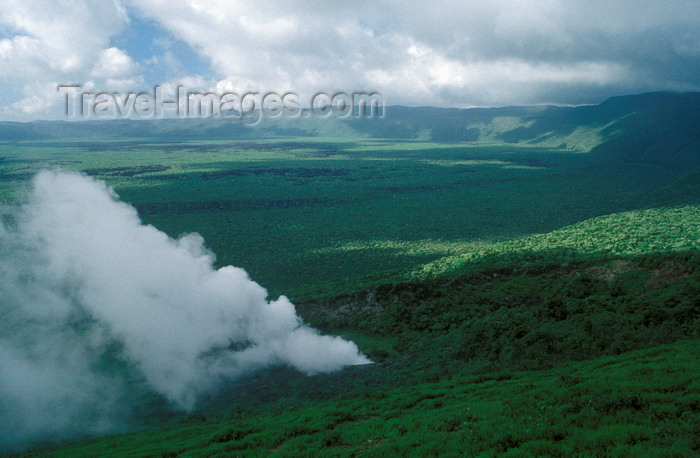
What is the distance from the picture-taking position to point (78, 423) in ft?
83.5

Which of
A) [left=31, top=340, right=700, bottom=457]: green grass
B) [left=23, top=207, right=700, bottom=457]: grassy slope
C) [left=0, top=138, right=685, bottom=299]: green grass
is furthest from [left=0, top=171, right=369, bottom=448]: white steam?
[left=0, top=138, right=685, bottom=299]: green grass

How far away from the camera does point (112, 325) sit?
38000 mm

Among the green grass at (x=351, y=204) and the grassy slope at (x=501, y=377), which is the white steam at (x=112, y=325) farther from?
the green grass at (x=351, y=204)

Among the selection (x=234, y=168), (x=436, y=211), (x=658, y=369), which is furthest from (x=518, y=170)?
(x=658, y=369)

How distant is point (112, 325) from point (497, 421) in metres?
35.2

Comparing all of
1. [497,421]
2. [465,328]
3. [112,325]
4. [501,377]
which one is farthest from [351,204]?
[497,421]

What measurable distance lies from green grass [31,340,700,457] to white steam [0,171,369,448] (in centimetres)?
628

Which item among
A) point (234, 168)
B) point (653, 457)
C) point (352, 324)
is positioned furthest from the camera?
point (234, 168)

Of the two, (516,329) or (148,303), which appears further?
(148,303)

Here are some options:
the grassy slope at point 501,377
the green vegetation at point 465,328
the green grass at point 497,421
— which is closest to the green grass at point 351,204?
the green vegetation at point 465,328

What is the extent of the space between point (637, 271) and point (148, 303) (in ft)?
136

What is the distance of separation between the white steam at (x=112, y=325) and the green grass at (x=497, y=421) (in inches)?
247

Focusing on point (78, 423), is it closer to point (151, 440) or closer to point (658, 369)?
point (151, 440)

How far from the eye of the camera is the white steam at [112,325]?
92.3ft
